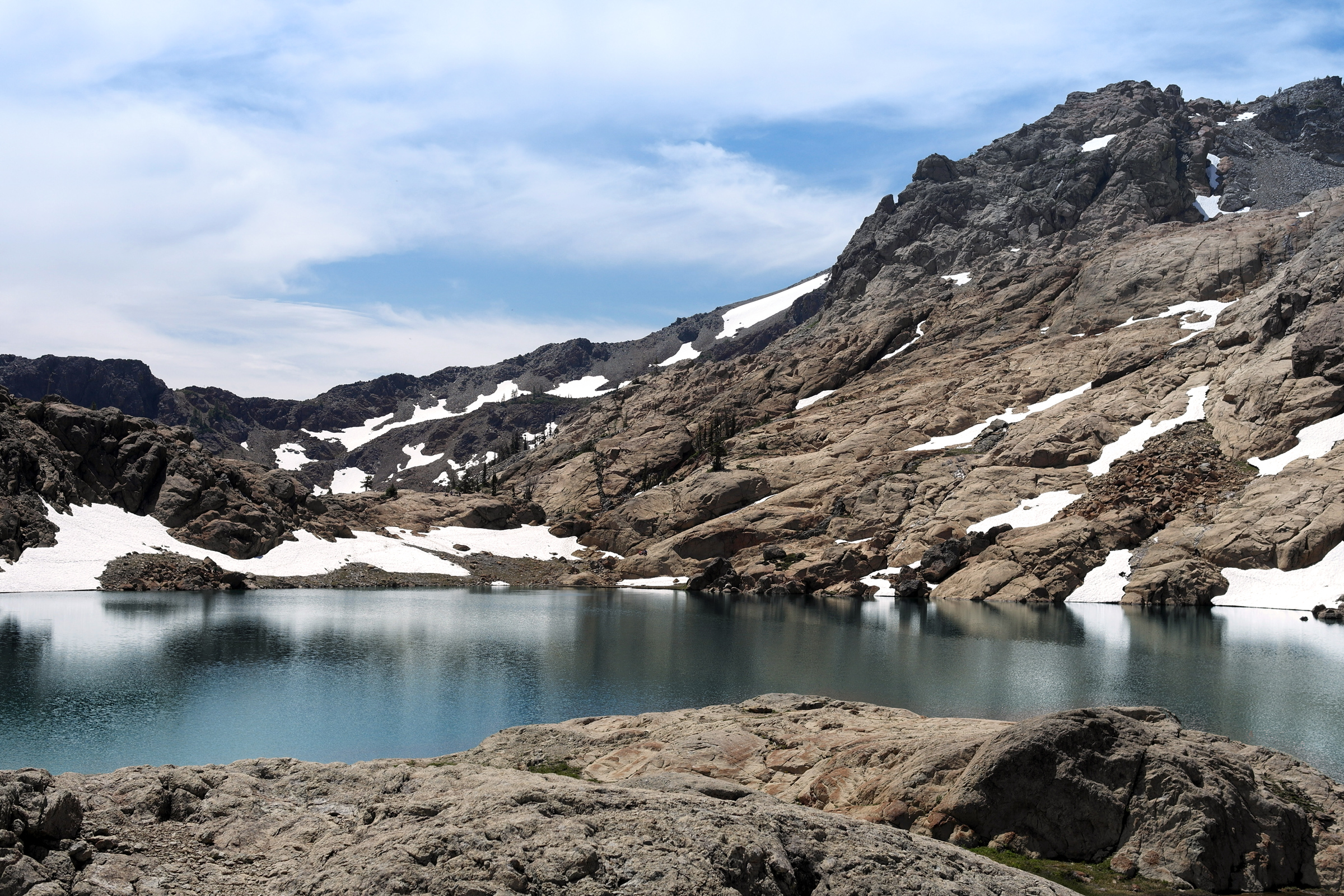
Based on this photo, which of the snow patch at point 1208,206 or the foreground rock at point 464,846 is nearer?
the foreground rock at point 464,846

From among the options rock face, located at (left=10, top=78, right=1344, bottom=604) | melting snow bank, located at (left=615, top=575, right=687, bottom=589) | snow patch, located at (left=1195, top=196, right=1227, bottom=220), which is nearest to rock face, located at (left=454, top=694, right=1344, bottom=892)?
rock face, located at (left=10, top=78, right=1344, bottom=604)

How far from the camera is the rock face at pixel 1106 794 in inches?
563

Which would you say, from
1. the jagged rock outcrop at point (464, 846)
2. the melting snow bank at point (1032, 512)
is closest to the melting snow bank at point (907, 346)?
the melting snow bank at point (1032, 512)

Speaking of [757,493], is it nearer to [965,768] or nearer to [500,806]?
[965,768]

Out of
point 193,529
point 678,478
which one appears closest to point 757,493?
point 678,478

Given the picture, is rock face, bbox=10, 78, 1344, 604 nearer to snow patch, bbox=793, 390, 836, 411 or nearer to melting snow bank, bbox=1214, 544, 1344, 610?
snow patch, bbox=793, 390, 836, 411

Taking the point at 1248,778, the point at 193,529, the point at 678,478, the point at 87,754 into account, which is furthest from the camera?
the point at 678,478

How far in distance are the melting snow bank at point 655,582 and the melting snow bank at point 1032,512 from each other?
3293cm

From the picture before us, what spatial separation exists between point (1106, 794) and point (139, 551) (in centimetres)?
9327

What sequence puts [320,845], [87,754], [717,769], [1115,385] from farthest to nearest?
[1115,385], [87,754], [717,769], [320,845]

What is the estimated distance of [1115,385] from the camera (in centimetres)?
10438

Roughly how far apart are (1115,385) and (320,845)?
112m

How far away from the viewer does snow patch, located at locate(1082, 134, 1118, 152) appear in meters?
192

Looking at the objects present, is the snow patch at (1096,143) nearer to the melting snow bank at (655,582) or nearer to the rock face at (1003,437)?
the rock face at (1003,437)
